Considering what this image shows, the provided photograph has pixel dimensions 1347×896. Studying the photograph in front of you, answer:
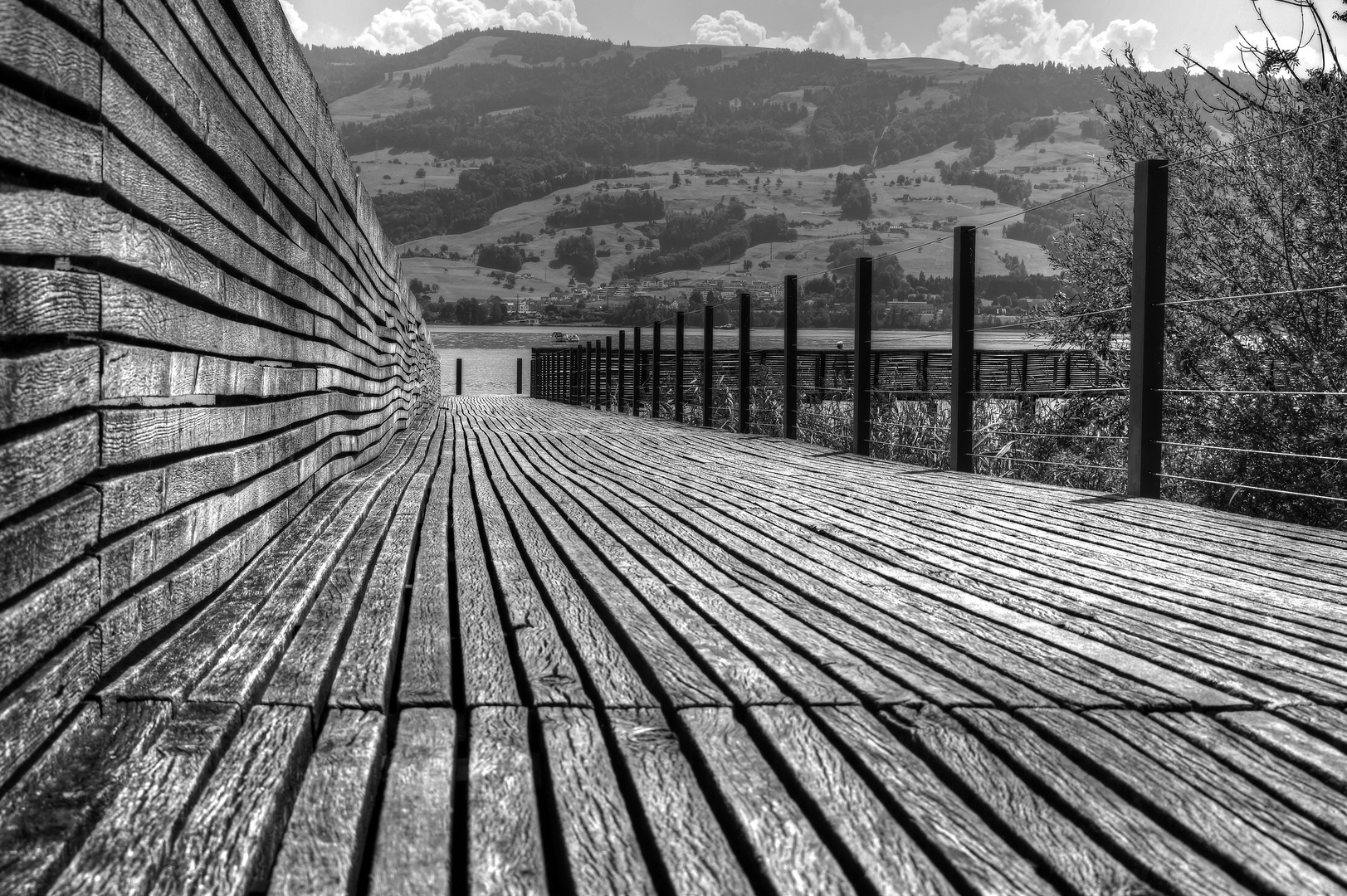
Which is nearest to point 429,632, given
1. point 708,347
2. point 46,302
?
point 46,302

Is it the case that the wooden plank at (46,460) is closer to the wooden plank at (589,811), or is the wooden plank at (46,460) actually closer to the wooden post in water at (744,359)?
the wooden plank at (589,811)

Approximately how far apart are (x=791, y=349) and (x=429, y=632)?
635 centimetres

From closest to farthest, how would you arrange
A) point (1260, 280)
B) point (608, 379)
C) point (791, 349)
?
1. point (1260, 280)
2. point (791, 349)
3. point (608, 379)

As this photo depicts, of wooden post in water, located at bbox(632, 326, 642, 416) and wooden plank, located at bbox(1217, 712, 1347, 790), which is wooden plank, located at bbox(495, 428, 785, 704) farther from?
wooden post in water, located at bbox(632, 326, 642, 416)

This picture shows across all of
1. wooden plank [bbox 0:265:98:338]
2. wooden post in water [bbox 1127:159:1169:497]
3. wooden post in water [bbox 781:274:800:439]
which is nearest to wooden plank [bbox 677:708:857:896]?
wooden plank [bbox 0:265:98:338]

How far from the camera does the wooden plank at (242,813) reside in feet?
3.58

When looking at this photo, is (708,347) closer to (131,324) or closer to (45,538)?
(131,324)

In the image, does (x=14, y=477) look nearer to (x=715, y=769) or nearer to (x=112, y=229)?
(x=112, y=229)

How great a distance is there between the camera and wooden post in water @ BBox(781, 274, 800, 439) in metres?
8.07

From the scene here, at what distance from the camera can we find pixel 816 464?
6.29m

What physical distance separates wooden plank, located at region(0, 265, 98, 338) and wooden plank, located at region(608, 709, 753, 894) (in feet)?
3.01

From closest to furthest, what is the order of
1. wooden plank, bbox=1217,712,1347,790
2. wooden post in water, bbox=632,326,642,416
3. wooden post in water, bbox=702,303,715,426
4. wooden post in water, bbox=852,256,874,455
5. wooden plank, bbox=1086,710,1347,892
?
wooden plank, bbox=1086,710,1347,892
wooden plank, bbox=1217,712,1347,790
wooden post in water, bbox=852,256,874,455
wooden post in water, bbox=702,303,715,426
wooden post in water, bbox=632,326,642,416

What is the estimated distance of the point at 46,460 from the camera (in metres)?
1.34

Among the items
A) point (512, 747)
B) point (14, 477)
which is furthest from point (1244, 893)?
point (14, 477)
